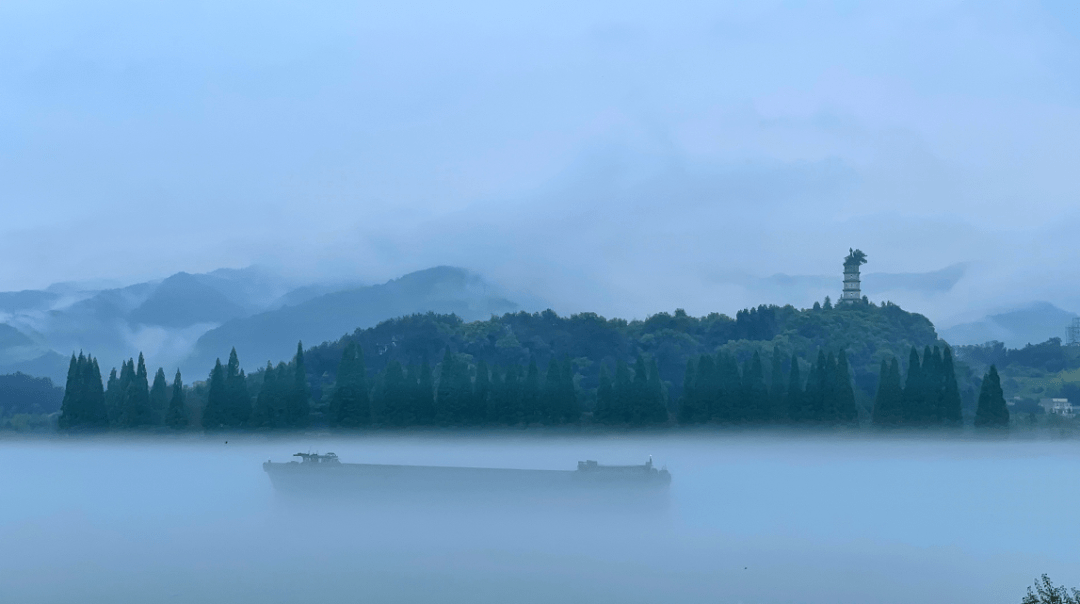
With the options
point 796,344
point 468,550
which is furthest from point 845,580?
point 796,344

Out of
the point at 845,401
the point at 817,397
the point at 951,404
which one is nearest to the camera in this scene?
the point at 951,404

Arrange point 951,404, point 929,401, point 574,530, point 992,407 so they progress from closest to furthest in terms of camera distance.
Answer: point 574,530 → point 992,407 → point 929,401 → point 951,404

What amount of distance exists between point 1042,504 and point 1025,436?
2792cm

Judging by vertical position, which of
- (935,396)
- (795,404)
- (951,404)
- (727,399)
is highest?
(935,396)

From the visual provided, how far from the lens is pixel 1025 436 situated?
80625 millimetres

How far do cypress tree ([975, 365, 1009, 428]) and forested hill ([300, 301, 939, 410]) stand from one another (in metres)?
23.0

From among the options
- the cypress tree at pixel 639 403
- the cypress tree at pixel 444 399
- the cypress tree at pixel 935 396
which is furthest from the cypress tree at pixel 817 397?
the cypress tree at pixel 444 399

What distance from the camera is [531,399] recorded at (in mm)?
78938

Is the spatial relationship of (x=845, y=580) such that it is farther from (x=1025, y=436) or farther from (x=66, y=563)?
(x=1025, y=436)

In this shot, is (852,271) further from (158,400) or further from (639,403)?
(158,400)

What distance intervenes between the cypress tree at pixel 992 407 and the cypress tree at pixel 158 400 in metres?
58.1

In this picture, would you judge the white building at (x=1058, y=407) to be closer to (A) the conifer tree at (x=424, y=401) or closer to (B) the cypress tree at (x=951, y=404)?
(B) the cypress tree at (x=951, y=404)

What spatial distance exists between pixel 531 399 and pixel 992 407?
3153 cm

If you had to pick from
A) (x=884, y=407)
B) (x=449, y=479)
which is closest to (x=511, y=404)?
(x=449, y=479)
